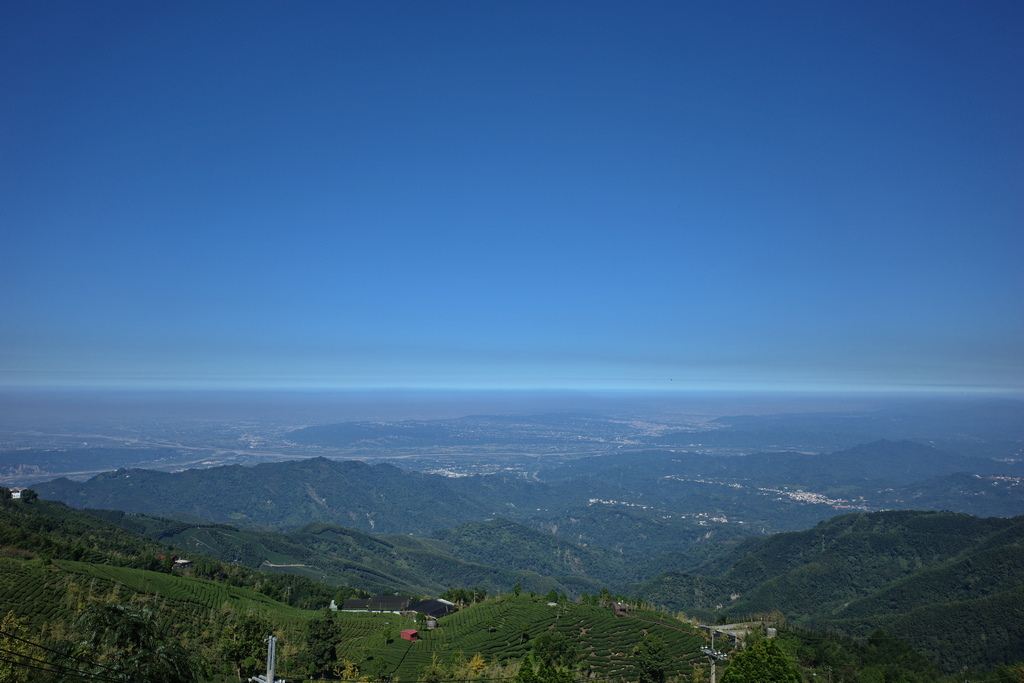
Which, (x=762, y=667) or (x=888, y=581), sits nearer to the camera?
(x=762, y=667)

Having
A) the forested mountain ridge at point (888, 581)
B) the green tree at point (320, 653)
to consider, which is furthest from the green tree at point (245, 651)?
the forested mountain ridge at point (888, 581)

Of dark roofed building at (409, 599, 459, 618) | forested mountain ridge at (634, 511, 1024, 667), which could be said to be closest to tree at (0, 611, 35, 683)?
dark roofed building at (409, 599, 459, 618)

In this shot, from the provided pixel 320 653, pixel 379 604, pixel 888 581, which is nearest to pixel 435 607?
pixel 379 604

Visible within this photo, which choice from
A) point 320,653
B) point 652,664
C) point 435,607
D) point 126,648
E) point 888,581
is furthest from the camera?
point 888,581

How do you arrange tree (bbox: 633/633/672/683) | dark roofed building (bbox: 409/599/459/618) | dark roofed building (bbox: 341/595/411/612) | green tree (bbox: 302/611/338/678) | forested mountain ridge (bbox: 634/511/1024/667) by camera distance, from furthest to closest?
forested mountain ridge (bbox: 634/511/1024/667) < dark roofed building (bbox: 341/595/411/612) < dark roofed building (bbox: 409/599/459/618) < tree (bbox: 633/633/672/683) < green tree (bbox: 302/611/338/678)

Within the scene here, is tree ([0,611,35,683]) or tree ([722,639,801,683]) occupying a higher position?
tree ([0,611,35,683])

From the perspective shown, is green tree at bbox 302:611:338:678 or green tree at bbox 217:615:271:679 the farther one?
green tree at bbox 302:611:338:678

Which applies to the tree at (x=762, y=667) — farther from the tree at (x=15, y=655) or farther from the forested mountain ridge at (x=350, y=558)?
the forested mountain ridge at (x=350, y=558)

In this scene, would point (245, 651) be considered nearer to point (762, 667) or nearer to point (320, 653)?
point (320, 653)

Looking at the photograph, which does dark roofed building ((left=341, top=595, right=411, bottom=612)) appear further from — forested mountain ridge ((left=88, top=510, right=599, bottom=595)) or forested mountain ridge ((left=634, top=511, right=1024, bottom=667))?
forested mountain ridge ((left=634, top=511, right=1024, bottom=667))
